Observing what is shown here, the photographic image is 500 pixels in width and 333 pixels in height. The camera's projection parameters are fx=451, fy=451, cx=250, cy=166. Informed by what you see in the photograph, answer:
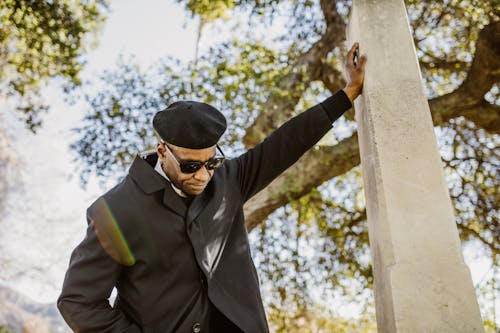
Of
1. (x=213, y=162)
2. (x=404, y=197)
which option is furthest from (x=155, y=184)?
(x=404, y=197)

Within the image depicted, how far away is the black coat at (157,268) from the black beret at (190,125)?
0.23 metres

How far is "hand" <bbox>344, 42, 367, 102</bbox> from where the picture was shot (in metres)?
A: 2.78

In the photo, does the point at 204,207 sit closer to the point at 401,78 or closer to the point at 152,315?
the point at 152,315

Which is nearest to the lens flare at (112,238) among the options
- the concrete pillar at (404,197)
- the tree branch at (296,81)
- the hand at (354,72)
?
the concrete pillar at (404,197)

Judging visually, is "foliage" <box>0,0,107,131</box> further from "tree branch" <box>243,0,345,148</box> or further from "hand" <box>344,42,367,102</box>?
"hand" <box>344,42,367,102</box>

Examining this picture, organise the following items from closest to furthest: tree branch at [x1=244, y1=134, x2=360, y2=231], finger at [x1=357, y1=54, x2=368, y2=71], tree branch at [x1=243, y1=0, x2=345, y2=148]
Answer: finger at [x1=357, y1=54, x2=368, y2=71] → tree branch at [x1=244, y1=134, x2=360, y2=231] → tree branch at [x1=243, y1=0, x2=345, y2=148]

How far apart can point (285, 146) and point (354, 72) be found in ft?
2.12

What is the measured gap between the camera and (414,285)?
2.21 m

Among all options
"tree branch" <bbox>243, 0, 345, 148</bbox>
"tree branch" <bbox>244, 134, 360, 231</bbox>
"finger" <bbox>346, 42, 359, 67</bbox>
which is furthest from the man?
"tree branch" <bbox>243, 0, 345, 148</bbox>

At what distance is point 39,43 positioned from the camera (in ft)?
22.7

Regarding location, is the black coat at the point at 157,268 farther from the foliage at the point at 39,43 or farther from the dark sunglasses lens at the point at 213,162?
the foliage at the point at 39,43

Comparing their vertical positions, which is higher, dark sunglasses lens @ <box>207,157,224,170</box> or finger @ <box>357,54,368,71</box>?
finger @ <box>357,54,368,71</box>

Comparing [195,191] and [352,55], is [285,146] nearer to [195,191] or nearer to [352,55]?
[195,191]

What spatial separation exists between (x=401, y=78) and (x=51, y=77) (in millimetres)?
6345
